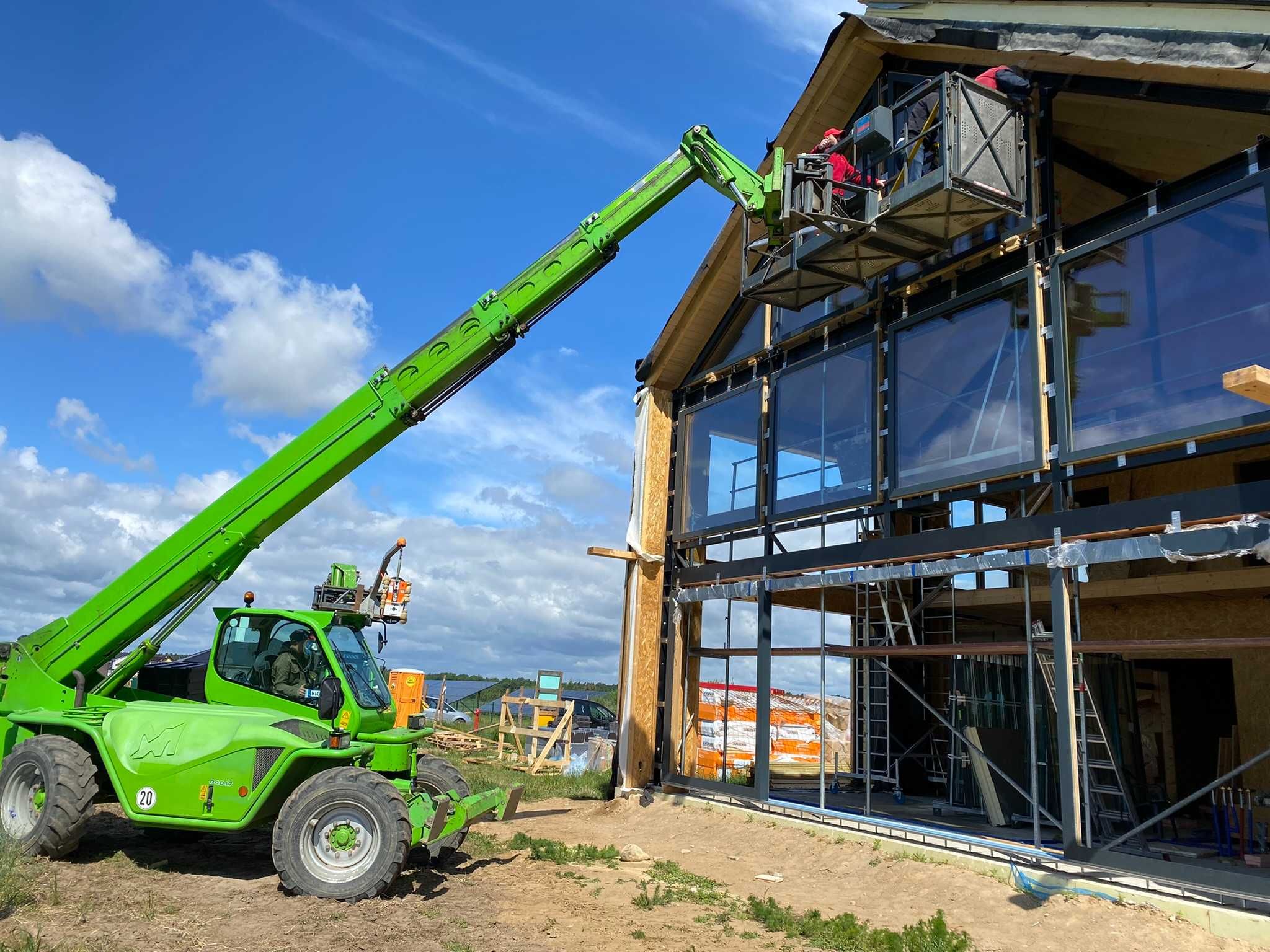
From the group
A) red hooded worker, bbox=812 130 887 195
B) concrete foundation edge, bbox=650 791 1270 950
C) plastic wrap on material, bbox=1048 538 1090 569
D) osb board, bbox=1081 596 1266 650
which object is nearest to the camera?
concrete foundation edge, bbox=650 791 1270 950

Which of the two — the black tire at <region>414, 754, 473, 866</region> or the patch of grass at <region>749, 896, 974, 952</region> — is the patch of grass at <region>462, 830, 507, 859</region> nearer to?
the black tire at <region>414, 754, 473, 866</region>

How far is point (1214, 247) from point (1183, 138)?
314 centimetres

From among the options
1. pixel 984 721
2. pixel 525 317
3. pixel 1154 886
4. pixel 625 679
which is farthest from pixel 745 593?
pixel 1154 886

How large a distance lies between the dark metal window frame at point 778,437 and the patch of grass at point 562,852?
Result: 536 cm

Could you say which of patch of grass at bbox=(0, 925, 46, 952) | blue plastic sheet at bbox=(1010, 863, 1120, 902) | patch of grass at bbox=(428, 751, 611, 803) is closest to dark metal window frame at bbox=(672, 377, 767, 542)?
patch of grass at bbox=(428, 751, 611, 803)

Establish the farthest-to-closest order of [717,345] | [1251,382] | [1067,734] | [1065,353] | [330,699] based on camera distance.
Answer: [717,345] → [1065,353] → [1067,734] → [330,699] → [1251,382]

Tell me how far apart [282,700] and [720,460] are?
8426 millimetres

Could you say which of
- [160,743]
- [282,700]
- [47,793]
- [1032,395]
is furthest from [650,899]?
[1032,395]

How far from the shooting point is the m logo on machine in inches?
350

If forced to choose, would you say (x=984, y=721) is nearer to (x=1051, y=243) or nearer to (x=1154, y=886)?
(x=1154, y=886)

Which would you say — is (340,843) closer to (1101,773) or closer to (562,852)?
(562,852)

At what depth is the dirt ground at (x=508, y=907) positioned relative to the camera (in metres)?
7.14

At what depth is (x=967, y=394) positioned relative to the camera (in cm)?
1165

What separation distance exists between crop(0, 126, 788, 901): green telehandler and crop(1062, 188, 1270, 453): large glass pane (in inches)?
144
